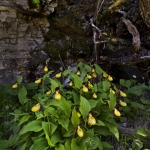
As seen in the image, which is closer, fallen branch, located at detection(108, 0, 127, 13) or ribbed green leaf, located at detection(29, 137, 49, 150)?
ribbed green leaf, located at detection(29, 137, 49, 150)

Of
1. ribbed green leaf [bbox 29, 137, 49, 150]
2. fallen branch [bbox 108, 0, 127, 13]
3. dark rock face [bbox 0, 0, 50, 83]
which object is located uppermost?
fallen branch [bbox 108, 0, 127, 13]

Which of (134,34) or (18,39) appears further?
(18,39)

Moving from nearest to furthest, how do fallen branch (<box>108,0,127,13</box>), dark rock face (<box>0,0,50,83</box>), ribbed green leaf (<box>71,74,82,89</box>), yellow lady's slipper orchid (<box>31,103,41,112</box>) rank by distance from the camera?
yellow lady's slipper orchid (<box>31,103,41,112</box>) < ribbed green leaf (<box>71,74,82,89</box>) < dark rock face (<box>0,0,50,83</box>) < fallen branch (<box>108,0,127,13</box>)

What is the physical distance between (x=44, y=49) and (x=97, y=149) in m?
2.17

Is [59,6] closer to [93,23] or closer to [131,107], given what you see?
[93,23]

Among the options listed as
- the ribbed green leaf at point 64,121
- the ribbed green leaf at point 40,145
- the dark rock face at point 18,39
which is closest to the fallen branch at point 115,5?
the dark rock face at point 18,39

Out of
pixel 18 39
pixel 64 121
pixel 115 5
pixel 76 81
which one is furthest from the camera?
pixel 115 5

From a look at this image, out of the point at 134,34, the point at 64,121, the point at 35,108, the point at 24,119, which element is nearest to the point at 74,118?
the point at 64,121

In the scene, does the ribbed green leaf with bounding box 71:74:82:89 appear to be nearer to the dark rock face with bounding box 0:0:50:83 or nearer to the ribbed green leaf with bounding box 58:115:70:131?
the ribbed green leaf with bounding box 58:115:70:131

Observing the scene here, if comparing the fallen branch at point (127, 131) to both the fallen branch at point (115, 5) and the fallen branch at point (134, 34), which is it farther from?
the fallen branch at point (115, 5)

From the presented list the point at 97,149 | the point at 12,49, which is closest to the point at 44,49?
the point at 12,49

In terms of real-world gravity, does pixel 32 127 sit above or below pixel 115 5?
below

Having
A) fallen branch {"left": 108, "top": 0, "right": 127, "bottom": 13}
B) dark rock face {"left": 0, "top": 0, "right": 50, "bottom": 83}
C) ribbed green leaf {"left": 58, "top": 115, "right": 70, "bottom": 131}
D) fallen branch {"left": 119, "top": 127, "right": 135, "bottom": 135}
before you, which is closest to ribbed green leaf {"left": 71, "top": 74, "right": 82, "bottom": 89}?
ribbed green leaf {"left": 58, "top": 115, "right": 70, "bottom": 131}

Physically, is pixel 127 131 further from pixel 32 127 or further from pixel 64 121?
pixel 32 127
